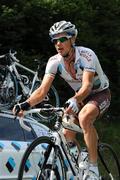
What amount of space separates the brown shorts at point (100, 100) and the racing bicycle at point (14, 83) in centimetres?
565

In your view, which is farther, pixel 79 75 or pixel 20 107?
pixel 79 75

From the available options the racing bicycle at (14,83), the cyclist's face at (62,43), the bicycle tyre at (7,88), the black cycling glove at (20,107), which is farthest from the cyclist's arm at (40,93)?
the bicycle tyre at (7,88)

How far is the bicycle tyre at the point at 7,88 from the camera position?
1350cm

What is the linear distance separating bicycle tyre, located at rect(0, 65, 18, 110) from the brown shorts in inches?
230

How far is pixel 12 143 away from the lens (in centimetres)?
865

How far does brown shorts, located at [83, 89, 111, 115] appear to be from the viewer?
7.51 m

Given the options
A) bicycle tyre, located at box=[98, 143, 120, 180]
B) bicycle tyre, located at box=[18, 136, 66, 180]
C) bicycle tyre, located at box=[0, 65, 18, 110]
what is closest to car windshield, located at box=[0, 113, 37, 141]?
bicycle tyre, located at box=[98, 143, 120, 180]

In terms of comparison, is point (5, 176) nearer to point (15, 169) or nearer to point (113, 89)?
point (15, 169)

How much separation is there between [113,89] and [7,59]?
7.11m

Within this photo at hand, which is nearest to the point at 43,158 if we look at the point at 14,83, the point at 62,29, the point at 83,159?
the point at 83,159

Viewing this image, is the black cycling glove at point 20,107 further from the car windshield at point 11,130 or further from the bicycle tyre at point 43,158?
the car windshield at point 11,130

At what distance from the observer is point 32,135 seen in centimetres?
924

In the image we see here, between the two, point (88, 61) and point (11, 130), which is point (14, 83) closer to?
point (11, 130)

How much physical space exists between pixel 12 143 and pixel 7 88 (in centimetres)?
509
